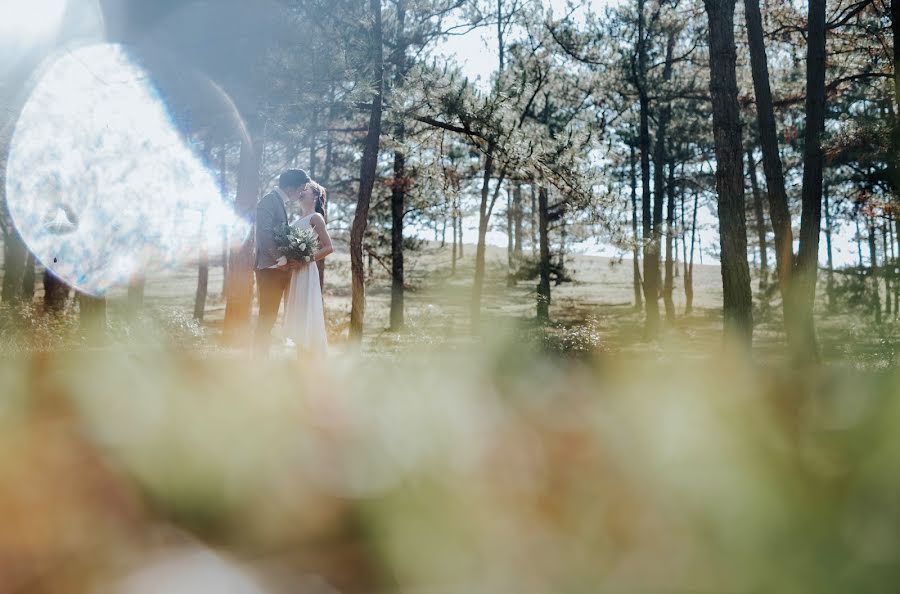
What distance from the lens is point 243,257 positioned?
1071cm

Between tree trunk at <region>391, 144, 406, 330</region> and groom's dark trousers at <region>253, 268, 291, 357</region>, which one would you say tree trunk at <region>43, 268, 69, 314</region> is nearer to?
groom's dark trousers at <region>253, 268, 291, 357</region>

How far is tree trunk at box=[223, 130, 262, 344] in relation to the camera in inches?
406

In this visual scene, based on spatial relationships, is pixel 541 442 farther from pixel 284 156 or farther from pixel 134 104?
pixel 284 156

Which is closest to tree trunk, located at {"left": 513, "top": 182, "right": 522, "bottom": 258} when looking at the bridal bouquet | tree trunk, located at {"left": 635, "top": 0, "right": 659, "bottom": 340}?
tree trunk, located at {"left": 635, "top": 0, "right": 659, "bottom": 340}

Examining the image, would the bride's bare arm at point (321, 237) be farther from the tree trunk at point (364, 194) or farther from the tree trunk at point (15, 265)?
the tree trunk at point (15, 265)

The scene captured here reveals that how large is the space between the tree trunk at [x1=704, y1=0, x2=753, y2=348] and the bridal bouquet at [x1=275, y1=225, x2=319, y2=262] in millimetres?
5035

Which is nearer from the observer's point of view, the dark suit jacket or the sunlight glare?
the dark suit jacket

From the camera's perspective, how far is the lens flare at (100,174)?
8.89 meters

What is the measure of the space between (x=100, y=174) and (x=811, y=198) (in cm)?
1360

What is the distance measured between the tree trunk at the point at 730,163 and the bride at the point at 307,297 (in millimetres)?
4910

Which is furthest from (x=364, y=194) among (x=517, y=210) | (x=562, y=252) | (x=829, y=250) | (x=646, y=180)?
(x=829, y=250)

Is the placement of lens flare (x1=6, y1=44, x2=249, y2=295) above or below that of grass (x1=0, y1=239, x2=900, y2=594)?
above

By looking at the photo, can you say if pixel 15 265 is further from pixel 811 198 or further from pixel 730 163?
pixel 811 198

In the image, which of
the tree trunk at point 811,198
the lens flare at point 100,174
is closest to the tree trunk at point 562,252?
the tree trunk at point 811,198
